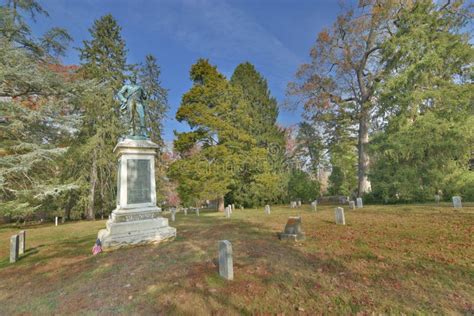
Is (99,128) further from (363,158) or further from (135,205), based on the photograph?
(363,158)

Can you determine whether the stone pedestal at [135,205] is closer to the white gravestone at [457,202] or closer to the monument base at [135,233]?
the monument base at [135,233]

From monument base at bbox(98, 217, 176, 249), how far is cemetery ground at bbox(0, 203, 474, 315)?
0.93 ft

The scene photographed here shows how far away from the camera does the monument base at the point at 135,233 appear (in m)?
6.54

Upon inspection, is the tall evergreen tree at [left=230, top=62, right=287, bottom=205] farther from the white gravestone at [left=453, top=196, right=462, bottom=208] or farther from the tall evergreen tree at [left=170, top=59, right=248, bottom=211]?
the white gravestone at [left=453, top=196, right=462, bottom=208]

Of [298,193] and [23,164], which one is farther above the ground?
[23,164]

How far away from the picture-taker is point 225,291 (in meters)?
3.60

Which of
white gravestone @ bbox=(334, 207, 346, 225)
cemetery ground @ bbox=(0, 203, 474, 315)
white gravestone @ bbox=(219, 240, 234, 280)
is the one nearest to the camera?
cemetery ground @ bbox=(0, 203, 474, 315)

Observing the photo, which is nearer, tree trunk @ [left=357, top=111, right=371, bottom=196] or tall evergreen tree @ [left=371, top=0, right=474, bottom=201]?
tall evergreen tree @ [left=371, top=0, right=474, bottom=201]

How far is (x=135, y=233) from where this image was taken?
6.83m

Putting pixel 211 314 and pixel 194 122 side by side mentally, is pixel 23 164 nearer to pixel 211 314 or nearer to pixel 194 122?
pixel 194 122

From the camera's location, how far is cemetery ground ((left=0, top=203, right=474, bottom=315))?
10.4 feet

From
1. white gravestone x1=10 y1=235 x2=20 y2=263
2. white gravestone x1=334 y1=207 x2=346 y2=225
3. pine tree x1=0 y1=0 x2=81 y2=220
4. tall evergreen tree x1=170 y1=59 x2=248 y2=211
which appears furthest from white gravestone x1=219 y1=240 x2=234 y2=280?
tall evergreen tree x1=170 y1=59 x2=248 y2=211

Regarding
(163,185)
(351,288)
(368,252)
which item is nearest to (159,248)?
(351,288)

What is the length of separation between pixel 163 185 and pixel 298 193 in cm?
1532
